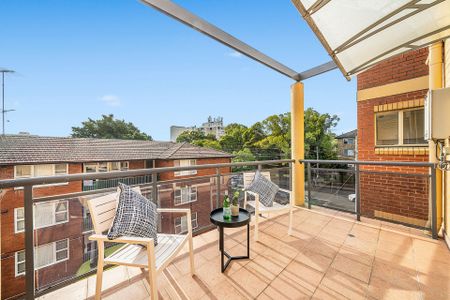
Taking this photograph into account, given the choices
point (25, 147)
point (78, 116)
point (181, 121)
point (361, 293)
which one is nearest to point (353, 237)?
point (361, 293)

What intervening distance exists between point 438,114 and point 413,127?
2229 mm

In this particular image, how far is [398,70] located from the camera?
417 cm

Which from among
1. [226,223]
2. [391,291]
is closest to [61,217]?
[226,223]

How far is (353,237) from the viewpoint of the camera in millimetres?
2811

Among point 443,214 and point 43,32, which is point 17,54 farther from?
point 443,214

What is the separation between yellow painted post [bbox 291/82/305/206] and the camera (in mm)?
4270

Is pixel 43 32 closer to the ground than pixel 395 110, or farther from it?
farther from it

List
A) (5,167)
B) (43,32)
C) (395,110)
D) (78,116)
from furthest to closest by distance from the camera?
(78,116) → (43,32) → (5,167) → (395,110)

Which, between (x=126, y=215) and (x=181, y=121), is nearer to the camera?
(x=126, y=215)

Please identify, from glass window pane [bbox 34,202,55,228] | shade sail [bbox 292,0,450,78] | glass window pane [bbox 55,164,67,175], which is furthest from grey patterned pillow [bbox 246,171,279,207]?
glass window pane [bbox 55,164,67,175]

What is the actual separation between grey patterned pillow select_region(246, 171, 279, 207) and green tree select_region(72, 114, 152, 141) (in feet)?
74.3

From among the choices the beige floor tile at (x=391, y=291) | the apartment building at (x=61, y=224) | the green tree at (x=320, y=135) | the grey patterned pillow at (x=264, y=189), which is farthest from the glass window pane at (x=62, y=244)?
the green tree at (x=320, y=135)

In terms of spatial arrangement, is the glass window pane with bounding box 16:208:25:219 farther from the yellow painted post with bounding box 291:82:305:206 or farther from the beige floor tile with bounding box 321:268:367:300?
the yellow painted post with bounding box 291:82:305:206

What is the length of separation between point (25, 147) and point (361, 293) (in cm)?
1083
